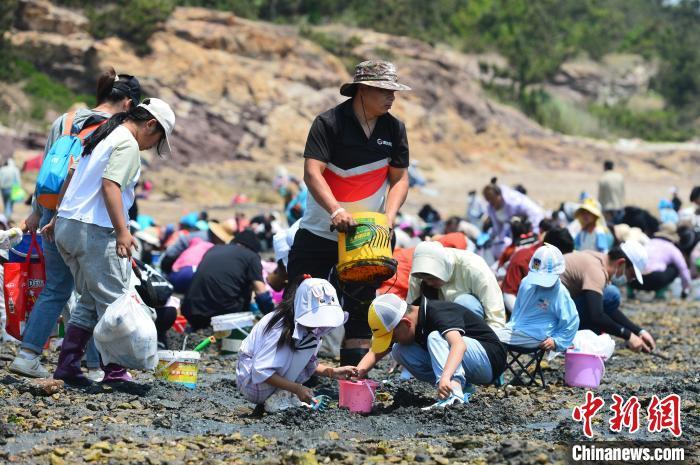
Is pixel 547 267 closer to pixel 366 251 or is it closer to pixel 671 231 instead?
pixel 366 251

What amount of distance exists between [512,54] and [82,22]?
22.3 meters

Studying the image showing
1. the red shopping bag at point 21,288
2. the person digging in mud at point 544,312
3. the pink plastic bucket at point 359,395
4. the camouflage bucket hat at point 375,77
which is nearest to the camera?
the pink plastic bucket at point 359,395

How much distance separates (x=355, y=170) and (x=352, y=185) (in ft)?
0.30

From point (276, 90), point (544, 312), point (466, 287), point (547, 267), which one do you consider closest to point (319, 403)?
point (466, 287)

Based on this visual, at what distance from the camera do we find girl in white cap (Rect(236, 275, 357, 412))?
19.1 feet

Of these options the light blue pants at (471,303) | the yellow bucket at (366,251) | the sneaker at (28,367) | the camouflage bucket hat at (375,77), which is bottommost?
the sneaker at (28,367)

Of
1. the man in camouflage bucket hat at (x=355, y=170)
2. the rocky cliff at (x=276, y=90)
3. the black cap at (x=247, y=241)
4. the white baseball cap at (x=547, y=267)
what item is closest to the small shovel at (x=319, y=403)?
the man in camouflage bucket hat at (x=355, y=170)

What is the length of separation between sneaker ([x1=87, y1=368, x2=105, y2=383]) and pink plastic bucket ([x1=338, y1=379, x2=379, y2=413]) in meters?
1.60

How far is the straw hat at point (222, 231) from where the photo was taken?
10.5 metres

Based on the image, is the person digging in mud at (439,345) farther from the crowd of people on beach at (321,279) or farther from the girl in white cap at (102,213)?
the girl in white cap at (102,213)

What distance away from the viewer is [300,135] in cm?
3088

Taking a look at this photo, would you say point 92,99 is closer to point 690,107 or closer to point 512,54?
point 512,54

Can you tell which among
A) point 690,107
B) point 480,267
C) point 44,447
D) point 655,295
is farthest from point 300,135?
point 690,107

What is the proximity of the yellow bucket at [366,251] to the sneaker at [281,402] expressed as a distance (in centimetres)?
71
